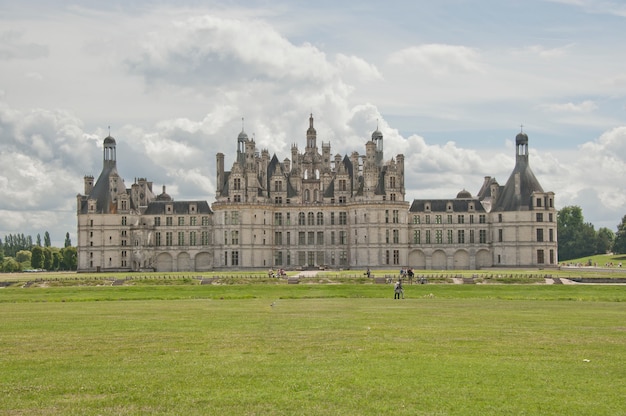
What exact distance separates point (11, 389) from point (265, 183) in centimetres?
10297

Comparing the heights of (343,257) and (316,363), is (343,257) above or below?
above

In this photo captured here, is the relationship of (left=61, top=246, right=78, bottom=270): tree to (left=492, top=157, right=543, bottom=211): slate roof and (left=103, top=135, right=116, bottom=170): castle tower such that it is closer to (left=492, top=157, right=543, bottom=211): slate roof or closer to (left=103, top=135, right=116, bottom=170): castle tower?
(left=103, top=135, right=116, bottom=170): castle tower

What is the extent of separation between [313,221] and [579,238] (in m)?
61.4

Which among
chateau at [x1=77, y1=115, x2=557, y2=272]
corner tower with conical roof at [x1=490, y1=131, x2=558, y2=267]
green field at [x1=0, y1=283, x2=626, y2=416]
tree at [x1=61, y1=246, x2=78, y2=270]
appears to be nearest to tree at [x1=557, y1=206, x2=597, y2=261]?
chateau at [x1=77, y1=115, x2=557, y2=272]

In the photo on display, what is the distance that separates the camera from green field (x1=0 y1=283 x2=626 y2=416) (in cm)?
1748

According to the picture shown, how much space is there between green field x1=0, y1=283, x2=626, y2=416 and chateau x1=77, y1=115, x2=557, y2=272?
77155 mm

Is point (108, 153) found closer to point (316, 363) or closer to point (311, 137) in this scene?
point (311, 137)

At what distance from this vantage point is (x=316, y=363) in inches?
867

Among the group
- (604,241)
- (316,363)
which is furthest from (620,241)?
(316,363)

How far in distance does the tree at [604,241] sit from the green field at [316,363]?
12697cm

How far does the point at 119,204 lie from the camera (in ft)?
395

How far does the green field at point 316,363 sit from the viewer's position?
688 inches

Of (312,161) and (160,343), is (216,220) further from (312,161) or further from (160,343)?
(160,343)

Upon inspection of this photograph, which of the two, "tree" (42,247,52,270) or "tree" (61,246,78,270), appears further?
"tree" (42,247,52,270)
